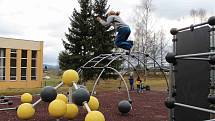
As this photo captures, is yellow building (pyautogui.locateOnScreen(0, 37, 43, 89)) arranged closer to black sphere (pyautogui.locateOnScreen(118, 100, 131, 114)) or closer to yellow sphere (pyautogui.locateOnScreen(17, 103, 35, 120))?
black sphere (pyautogui.locateOnScreen(118, 100, 131, 114))

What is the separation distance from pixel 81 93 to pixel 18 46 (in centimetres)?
2367

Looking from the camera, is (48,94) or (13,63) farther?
(13,63)

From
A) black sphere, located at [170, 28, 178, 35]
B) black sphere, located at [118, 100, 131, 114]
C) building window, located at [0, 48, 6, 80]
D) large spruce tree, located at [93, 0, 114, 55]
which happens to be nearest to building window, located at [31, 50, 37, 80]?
building window, located at [0, 48, 6, 80]

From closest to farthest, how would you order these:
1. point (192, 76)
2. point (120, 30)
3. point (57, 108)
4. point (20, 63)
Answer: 1. point (192, 76)
2. point (57, 108)
3. point (120, 30)
4. point (20, 63)

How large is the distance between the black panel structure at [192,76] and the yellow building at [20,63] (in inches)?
955

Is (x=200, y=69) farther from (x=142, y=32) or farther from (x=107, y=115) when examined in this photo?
(x=142, y=32)

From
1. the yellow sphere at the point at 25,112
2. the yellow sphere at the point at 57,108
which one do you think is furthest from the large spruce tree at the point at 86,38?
the yellow sphere at the point at 57,108

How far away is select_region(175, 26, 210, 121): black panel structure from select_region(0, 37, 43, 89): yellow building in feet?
79.6

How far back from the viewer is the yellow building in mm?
29438

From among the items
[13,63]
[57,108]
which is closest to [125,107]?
[57,108]

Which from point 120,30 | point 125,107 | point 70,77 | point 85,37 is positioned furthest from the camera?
point 85,37

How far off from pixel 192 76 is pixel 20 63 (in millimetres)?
25662

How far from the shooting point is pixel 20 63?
30500mm

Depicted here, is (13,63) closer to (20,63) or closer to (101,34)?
(20,63)
